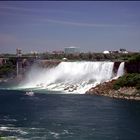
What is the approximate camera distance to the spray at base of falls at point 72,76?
70500 millimetres

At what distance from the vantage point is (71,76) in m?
78.8

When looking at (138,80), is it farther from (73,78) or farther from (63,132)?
(63,132)

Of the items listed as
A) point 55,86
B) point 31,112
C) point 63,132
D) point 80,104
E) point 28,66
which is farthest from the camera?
point 28,66

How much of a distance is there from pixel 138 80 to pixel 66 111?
61.3ft

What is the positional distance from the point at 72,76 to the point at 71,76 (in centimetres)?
23

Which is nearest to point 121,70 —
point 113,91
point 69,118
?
point 113,91

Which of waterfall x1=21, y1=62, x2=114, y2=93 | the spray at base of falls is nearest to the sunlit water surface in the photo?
the spray at base of falls

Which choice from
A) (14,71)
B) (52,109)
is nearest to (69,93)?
(52,109)

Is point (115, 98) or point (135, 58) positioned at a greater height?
point (135, 58)

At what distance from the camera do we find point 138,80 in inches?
2398

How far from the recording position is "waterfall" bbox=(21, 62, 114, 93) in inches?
2798

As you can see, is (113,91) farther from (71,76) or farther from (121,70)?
(71,76)

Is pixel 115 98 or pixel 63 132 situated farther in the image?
pixel 115 98

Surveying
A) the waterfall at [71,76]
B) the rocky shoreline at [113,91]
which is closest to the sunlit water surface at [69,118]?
the rocky shoreline at [113,91]
